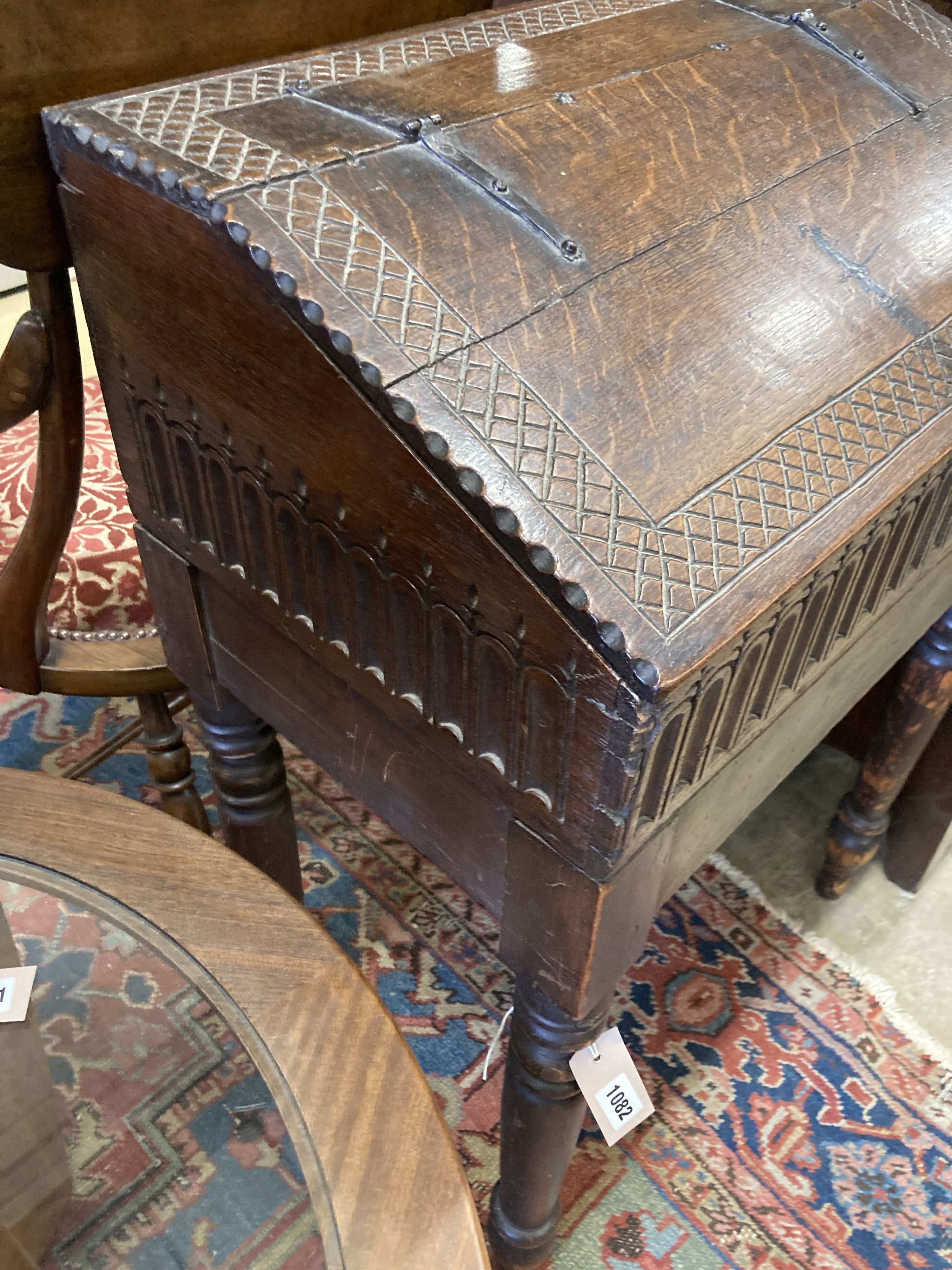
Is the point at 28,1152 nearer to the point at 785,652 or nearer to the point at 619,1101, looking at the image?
the point at 619,1101

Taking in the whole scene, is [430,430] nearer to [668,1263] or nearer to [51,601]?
[51,601]

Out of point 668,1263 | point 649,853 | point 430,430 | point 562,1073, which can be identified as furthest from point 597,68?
point 668,1263

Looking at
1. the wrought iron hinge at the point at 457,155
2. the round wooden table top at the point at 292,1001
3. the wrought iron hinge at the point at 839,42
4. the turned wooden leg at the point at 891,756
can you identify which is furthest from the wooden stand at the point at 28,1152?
the wrought iron hinge at the point at 839,42

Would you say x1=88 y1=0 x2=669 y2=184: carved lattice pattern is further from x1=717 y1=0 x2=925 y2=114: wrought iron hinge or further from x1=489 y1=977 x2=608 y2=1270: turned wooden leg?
x1=489 y1=977 x2=608 y2=1270: turned wooden leg

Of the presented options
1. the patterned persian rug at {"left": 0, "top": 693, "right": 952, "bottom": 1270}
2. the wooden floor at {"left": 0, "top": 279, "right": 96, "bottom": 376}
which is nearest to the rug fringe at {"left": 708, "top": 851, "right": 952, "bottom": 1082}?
the patterned persian rug at {"left": 0, "top": 693, "right": 952, "bottom": 1270}

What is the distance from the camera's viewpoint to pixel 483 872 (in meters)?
0.75

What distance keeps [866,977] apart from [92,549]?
1.19 metres

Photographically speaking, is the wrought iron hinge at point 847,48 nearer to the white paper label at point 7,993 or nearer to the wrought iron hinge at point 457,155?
the wrought iron hinge at point 457,155

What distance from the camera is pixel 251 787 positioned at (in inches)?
41.5

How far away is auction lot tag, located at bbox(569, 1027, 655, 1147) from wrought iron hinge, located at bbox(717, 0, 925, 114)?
2.70ft

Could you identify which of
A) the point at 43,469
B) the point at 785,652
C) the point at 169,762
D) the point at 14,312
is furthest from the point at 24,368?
the point at 14,312

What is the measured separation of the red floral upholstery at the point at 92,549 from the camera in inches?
48.4

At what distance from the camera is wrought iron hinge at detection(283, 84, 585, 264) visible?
0.64m

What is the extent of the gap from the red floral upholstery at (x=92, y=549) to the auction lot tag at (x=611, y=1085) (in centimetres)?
74
